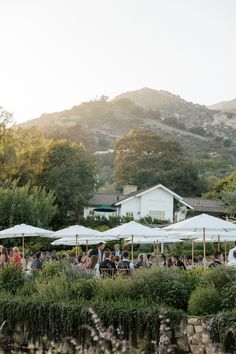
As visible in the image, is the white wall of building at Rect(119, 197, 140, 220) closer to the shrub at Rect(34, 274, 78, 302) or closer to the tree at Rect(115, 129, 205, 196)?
the tree at Rect(115, 129, 205, 196)

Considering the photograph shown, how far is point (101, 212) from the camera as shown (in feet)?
195

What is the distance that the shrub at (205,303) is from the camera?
13305mm

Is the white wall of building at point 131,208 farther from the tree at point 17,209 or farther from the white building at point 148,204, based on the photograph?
the tree at point 17,209

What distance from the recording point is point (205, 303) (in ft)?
43.7

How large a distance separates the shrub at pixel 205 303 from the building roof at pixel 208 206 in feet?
154

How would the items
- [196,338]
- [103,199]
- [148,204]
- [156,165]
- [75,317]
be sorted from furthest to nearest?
[156,165], [103,199], [148,204], [75,317], [196,338]

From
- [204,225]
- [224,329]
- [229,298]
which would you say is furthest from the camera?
[204,225]

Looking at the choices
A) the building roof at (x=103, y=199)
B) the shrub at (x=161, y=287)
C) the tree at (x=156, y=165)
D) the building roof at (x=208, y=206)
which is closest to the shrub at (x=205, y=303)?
the shrub at (x=161, y=287)

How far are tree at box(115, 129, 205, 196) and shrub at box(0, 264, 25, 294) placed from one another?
56167mm

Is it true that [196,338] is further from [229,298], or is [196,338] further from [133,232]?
[133,232]

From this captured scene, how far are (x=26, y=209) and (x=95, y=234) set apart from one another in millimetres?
15292

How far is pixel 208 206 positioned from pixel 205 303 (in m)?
48.8

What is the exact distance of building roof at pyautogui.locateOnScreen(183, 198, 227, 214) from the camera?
2382 inches

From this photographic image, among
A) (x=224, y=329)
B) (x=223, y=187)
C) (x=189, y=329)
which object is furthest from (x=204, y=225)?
(x=223, y=187)
